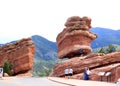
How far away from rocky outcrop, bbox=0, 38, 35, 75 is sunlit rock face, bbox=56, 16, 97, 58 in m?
24.1

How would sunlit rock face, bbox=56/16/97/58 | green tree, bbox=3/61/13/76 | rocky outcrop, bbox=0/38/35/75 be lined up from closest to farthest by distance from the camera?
sunlit rock face, bbox=56/16/97/58, green tree, bbox=3/61/13/76, rocky outcrop, bbox=0/38/35/75

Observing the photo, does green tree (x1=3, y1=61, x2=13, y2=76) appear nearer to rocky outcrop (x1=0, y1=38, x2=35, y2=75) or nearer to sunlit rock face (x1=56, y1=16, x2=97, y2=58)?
rocky outcrop (x1=0, y1=38, x2=35, y2=75)

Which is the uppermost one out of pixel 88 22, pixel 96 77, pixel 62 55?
pixel 88 22

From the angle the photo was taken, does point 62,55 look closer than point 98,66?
No

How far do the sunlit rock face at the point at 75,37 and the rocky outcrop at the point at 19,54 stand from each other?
2414 cm

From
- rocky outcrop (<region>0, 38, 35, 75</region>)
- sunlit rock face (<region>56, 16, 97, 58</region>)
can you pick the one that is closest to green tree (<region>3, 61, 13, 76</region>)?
rocky outcrop (<region>0, 38, 35, 75</region>)

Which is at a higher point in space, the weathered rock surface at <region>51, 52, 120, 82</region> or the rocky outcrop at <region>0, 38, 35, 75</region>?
the rocky outcrop at <region>0, 38, 35, 75</region>

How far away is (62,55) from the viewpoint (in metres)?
68.2

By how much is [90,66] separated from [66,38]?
1708 centimetres

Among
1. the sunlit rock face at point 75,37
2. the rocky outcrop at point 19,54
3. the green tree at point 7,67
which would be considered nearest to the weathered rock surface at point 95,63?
the sunlit rock face at point 75,37

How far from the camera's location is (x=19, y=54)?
9350 cm

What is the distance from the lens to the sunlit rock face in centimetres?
6638

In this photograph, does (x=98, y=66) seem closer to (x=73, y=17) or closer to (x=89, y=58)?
(x=89, y=58)

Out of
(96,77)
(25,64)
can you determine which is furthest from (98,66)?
(25,64)
